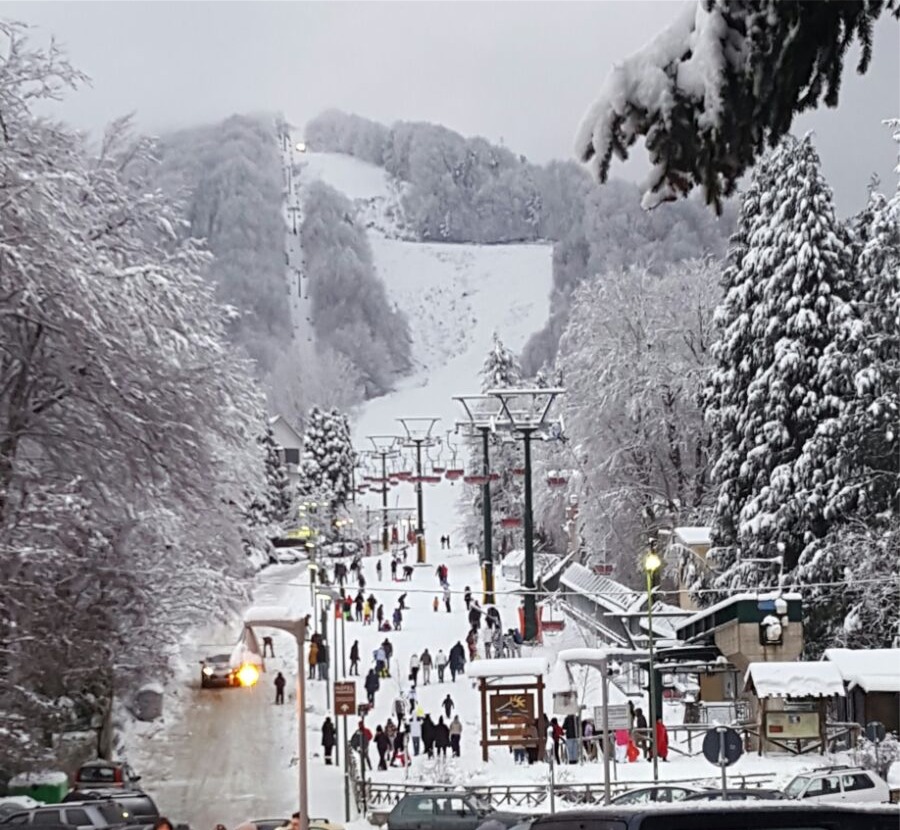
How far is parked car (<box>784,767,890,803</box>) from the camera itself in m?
21.2

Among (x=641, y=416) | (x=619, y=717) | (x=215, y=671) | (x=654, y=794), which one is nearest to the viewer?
(x=654, y=794)

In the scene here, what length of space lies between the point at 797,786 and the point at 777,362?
64.5 ft

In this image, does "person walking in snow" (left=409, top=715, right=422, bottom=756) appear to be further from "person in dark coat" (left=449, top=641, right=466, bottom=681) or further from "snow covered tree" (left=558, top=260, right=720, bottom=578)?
"snow covered tree" (left=558, top=260, right=720, bottom=578)

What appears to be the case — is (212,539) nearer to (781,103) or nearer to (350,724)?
(350,724)

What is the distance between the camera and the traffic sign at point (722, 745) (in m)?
19.2

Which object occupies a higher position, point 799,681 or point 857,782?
point 799,681

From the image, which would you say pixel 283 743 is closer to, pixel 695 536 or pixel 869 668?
pixel 869 668

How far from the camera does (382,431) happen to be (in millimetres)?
157750

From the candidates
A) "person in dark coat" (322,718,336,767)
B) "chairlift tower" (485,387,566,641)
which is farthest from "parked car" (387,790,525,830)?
"chairlift tower" (485,387,566,641)

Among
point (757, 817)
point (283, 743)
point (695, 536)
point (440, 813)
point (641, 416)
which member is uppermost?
Answer: point (641, 416)

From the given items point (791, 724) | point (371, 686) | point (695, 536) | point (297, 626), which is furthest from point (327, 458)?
point (297, 626)

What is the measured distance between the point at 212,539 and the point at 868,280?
17.1 m

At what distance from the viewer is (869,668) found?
2970 centimetres

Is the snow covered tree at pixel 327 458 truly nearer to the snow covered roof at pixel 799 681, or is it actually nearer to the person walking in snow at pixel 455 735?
the person walking in snow at pixel 455 735
